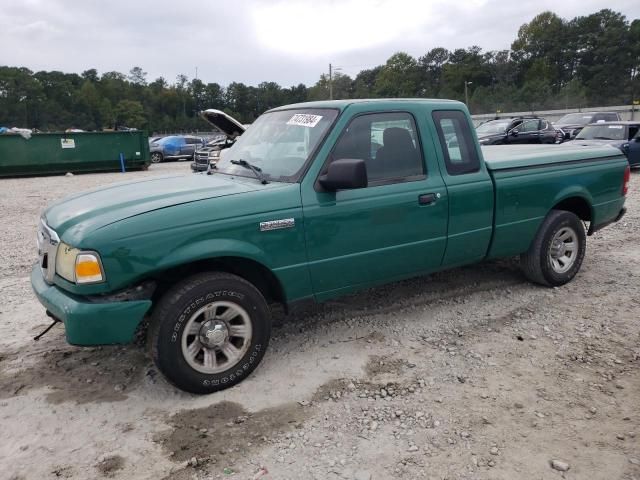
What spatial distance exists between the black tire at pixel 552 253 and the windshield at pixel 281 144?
102 inches

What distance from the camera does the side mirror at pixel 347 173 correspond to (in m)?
3.42

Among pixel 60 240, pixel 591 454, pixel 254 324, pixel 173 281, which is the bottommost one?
pixel 591 454

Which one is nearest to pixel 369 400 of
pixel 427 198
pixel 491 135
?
pixel 427 198

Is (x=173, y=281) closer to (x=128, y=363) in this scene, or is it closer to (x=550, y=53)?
(x=128, y=363)

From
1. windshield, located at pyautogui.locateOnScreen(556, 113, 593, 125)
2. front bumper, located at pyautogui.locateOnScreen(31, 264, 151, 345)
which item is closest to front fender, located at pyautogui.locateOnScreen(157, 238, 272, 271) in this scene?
front bumper, located at pyautogui.locateOnScreen(31, 264, 151, 345)

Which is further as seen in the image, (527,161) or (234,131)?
(234,131)

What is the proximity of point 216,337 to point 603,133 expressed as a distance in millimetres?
15715

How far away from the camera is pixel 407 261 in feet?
13.6

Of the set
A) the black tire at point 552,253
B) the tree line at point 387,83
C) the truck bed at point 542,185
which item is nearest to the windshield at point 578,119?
the truck bed at point 542,185

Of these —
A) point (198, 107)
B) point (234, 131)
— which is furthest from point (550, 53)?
point (234, 131)

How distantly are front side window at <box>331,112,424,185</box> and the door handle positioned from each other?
0.18 m

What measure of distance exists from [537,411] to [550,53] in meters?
112

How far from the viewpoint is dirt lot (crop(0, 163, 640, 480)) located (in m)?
2.74

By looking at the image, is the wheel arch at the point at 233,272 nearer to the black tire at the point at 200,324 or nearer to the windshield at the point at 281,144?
the black tire at the point at 200,324
